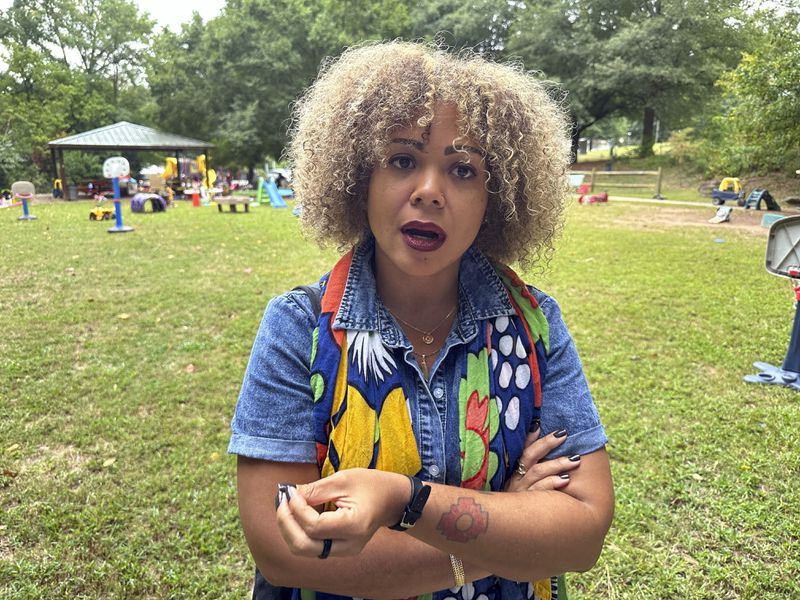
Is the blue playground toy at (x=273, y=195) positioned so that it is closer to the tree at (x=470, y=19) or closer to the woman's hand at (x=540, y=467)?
the tree at (x=470, y=19)

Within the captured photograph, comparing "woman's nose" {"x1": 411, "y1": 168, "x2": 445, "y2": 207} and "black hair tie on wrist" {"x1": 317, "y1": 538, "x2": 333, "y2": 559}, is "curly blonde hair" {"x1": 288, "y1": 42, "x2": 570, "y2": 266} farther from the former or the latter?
"black hair tie on wrist" {"x1": 317, "y1": 538, "x2": 333, "y2": 559}

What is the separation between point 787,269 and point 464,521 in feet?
14.0

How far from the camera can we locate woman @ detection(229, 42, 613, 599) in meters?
1.12

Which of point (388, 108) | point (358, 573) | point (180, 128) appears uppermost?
point (180, 128)

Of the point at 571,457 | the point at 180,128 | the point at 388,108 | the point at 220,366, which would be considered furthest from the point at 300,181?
the point at 180,128

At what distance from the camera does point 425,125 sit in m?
1.27

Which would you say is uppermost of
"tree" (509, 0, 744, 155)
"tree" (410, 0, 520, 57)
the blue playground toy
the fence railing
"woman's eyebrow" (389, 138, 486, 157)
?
"tree" (410, 0, 520, 57)

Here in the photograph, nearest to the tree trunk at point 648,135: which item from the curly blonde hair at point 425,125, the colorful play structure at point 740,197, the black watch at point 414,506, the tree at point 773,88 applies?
the colorful play structure at point 740,197

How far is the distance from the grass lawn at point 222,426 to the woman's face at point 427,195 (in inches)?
72.2

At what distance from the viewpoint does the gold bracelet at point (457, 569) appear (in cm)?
114

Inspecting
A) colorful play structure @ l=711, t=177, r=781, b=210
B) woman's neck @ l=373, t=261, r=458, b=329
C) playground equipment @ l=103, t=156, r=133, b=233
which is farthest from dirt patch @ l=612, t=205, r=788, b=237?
woman's neck @ l=373, t=261, r=458, b=329

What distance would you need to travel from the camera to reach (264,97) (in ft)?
90.2

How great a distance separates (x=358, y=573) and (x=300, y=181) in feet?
3.32

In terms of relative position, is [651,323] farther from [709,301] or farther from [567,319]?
[709,301]
